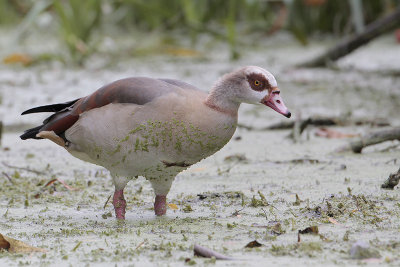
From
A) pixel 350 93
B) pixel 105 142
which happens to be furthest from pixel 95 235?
pixel 350 93

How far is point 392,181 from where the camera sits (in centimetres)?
383

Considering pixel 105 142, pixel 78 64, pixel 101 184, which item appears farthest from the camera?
pixel 78 64

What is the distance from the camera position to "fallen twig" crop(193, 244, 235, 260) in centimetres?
Result: 276

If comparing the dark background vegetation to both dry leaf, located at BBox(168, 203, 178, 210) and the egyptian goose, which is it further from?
the egyptian goose

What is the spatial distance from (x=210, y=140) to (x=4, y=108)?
12.3 ft

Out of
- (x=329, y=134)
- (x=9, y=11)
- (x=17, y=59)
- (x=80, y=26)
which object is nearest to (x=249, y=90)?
(x=329, y=134)

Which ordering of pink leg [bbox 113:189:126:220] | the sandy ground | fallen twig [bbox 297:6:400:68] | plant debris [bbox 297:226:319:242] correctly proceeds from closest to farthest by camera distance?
the sandy ground, plant debris [bbox 297:226:319:242], pink leg [bbox 113:189:126:220], fallen twig [bbox 297:6:400:68]

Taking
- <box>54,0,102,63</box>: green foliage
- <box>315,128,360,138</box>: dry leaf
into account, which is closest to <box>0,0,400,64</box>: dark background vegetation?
<box>54,0,102,63</box>: green foliage

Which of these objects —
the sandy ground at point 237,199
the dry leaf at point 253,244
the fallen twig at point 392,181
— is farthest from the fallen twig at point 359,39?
the dry leaf at point 253,244

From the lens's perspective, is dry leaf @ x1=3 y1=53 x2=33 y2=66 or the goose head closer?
the goose head

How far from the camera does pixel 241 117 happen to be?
6484 millimetres

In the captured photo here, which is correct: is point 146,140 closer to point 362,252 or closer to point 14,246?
point 14,246

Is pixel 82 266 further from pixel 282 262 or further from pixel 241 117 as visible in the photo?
pixel 241 117

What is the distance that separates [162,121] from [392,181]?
1.21 meters
